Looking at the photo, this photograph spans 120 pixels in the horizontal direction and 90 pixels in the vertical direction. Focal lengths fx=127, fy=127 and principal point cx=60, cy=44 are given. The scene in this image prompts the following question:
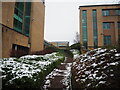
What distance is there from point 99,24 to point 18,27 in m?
19.4

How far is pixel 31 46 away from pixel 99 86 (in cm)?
2543

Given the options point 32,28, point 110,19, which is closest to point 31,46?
point 32,28

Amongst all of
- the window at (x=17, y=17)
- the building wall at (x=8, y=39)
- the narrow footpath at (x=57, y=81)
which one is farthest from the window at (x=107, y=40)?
the narrow footpath at (x=57, y=81)

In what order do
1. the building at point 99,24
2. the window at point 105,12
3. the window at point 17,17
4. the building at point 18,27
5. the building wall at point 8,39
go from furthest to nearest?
1. the window at point 105,12
2. the building at point 99,24
3. the window at point 17,17
4. the building at point 18,27
5. the building wall at point 8,39

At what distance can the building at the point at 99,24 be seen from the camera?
31.1m

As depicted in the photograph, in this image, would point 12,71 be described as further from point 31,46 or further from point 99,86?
point 31,46

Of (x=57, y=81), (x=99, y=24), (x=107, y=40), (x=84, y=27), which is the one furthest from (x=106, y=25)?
(x=57, y=81)

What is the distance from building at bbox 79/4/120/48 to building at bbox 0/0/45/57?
488 inches

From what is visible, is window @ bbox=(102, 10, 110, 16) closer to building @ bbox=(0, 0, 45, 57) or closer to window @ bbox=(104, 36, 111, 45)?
window @ bbox=(104, 36, 111, 45)

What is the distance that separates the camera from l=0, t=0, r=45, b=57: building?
55.1 feet

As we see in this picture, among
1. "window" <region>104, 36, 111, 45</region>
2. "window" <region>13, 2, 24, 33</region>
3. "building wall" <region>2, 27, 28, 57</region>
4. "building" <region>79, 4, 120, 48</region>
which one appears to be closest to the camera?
"building wall" <region>2, 27, 28, 57</region>

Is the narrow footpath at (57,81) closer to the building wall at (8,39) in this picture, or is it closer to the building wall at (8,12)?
the building wall at (8,39)

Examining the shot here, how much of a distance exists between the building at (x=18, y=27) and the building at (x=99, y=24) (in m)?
12.4

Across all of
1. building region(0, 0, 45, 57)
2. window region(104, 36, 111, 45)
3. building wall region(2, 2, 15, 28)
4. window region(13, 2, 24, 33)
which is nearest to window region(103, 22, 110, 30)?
window region(104, 36, 111, 45)
